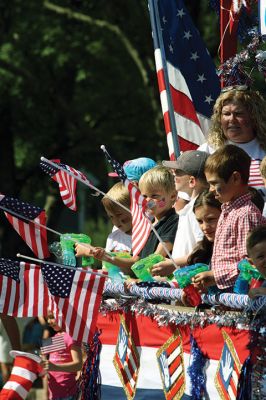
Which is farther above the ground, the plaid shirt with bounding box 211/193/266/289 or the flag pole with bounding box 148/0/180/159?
the flag pole with bounding box 148/0/180/159

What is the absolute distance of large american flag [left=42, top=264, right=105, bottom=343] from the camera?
17.9 ft

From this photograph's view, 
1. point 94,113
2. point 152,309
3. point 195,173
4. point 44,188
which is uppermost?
point 195,173

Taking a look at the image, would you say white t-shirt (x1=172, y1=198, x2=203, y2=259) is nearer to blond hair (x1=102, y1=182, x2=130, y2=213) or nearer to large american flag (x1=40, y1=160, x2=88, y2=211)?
large american flag (x1=40, y1=160, x2=88, y2=211)

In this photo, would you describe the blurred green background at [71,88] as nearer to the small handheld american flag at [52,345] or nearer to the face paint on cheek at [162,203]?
the face paint on cheek at [162,203]

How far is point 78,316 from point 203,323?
0.77 meters

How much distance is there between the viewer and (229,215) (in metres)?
5.34

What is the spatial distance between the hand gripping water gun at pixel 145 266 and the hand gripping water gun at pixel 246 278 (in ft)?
2.76

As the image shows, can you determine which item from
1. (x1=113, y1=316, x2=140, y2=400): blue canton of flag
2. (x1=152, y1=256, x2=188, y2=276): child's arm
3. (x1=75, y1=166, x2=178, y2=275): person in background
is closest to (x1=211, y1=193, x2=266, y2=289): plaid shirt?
(x1=152, y1=256, x2=188, y2=276): child's arm

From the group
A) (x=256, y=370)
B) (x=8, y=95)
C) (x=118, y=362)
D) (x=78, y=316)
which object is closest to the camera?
(x=256, y=370)

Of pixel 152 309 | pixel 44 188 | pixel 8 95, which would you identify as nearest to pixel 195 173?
pixel 152 309

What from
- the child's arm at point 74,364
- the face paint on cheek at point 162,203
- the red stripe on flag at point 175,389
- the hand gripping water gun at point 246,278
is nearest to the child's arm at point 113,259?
the face paint on cheek at point 162,203

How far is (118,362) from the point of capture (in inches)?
236

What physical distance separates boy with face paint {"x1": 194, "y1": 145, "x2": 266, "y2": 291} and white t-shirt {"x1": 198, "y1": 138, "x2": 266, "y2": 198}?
2.19 ft

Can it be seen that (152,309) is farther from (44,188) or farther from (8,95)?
(44,188)
